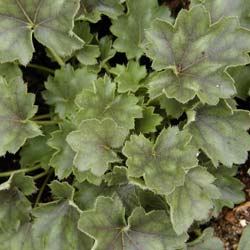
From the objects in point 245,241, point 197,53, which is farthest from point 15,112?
point 245,241

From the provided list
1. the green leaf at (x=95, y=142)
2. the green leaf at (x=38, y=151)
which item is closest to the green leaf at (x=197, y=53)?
the green leaf at (x=95, y=142)

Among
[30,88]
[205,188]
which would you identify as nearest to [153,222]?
[205,188]

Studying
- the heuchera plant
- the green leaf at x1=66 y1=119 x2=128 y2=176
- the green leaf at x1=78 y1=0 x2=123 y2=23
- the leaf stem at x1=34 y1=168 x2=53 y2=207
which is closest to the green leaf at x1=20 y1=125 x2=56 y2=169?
the heuchera plant

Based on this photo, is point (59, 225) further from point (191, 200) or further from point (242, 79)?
point (242, 79)

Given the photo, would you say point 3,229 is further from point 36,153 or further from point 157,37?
point 157,37

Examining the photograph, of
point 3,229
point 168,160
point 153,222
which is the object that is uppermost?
point 168,160

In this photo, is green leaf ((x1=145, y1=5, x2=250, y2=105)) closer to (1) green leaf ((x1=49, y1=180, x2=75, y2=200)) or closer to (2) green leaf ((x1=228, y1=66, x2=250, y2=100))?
(2) green leaf ((x1=228, y1=66, x2=250, y2=100))

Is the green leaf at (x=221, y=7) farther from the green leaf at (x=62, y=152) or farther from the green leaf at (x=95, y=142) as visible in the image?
the green leaf at (x=62, y=152)
